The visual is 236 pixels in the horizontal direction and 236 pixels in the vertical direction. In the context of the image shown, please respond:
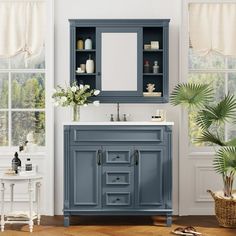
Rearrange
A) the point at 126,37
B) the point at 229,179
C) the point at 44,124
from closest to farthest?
the point at 229,179, the point at 126,37, the point at 44,124

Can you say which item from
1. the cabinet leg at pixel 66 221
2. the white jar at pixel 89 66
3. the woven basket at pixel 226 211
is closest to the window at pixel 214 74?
the woven basket at pixel 226 211

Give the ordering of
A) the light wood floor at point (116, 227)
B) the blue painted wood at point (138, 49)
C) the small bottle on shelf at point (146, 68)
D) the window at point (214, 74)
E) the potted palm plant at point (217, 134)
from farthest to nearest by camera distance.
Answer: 1. the window at point (214, 74)
2. the small bottle on shelf at point (146, 68)
3. the blue painted wood at point (138, 49)
4. the potted palm plant at point (217, 134)
5. the light wood floor at point (116, 227)

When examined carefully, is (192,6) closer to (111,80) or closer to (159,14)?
(159,14)

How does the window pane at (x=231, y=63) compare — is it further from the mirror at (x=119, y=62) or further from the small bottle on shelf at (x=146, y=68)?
the mirror at (x=119, y=62)

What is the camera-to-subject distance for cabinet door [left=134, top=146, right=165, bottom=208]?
6086 mm

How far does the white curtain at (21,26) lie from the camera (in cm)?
668

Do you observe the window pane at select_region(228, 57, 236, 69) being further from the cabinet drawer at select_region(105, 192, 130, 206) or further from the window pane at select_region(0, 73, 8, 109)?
the window pane at select_region(0, 73, 8, 109)

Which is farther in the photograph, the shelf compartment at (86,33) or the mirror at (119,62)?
the shelf compartment at (86,33)

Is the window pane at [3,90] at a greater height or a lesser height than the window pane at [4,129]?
greater

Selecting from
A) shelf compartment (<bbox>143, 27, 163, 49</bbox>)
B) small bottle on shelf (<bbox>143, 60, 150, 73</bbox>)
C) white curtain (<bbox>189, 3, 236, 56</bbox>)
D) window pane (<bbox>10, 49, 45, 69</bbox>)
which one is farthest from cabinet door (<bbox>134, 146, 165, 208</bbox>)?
window pane (<bbox>10, 49, 45, 69</bbox>)

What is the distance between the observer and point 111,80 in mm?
6422

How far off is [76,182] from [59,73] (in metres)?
1.43

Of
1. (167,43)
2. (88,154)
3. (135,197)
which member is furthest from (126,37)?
(135,197)

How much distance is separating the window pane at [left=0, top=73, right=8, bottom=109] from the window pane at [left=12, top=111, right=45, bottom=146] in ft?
0.56
